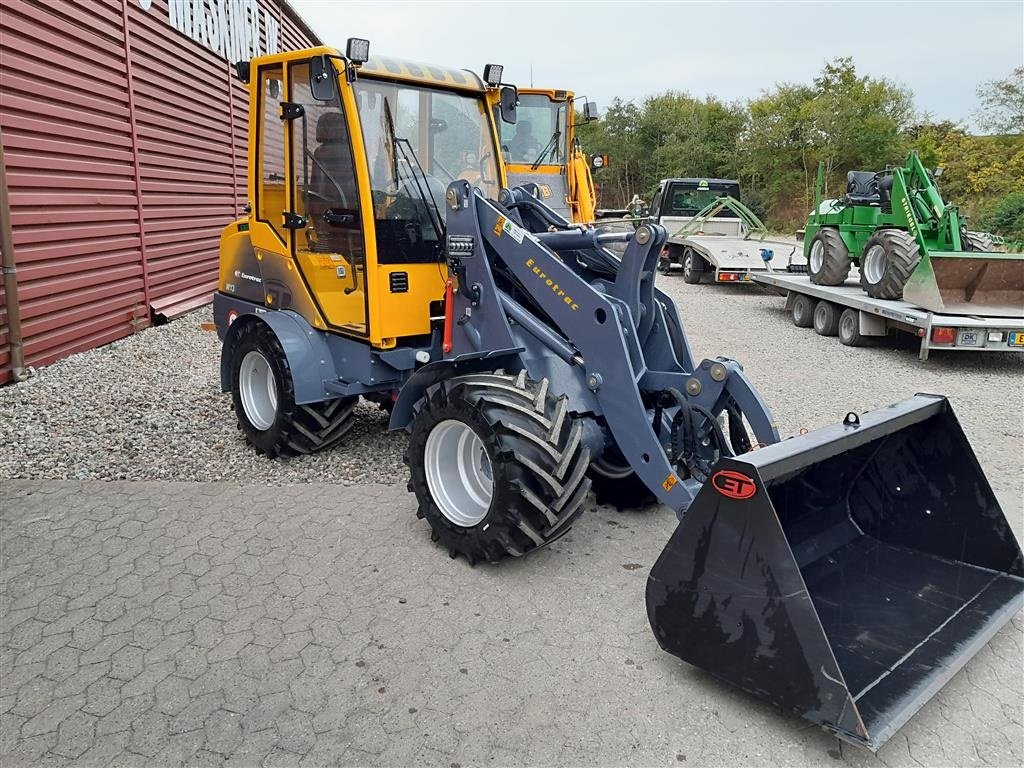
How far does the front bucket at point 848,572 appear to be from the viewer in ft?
8.44

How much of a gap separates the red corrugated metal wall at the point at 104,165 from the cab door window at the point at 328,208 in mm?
3322

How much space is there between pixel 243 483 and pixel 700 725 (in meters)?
3.25

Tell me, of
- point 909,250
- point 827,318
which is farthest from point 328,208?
point 827,318

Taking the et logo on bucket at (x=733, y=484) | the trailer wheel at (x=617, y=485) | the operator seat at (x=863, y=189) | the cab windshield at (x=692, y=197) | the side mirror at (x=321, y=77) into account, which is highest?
the side mirror at (x=321, y=77)

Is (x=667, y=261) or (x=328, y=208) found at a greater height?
(x=328, y=208)

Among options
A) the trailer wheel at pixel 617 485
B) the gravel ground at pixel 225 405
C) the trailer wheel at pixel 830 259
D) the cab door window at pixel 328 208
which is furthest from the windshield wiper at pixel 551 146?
the trailer wheel at pixel 617 485

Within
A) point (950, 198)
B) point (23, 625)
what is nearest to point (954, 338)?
point (23, 625)

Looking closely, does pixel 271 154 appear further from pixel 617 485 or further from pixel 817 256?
pixel 817 256

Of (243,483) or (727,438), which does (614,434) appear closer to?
(727,438)

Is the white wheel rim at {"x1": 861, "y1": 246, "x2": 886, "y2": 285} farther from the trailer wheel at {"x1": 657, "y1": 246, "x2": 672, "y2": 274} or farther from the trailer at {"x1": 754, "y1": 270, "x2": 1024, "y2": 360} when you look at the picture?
the trailer wheel at {"x1": 657, "y1": 246, "x2": 672, "y2": 274}

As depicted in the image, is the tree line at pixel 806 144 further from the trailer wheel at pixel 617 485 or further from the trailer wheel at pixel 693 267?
the trailer wheel at pixel 617 485

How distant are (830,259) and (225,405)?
8.47 m

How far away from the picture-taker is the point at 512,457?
340 cm

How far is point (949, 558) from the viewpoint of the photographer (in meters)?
3.45
